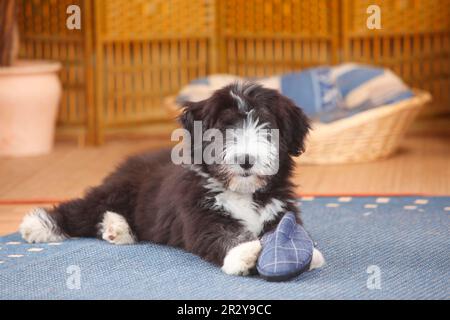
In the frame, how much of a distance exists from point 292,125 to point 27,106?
3.06 meters

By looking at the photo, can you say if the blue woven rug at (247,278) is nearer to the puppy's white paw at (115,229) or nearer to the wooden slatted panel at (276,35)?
the puppy's white paw at (115,229)

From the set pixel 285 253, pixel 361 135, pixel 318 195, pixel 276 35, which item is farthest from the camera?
pixel 276 35

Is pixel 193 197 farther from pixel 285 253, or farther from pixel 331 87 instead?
pixel 331 87

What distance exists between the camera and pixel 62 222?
3.55 metres

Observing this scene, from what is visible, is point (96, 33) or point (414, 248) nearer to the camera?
point (414, 248)

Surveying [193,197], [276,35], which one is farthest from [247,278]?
[276,35]

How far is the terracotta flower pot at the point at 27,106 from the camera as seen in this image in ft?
18.8

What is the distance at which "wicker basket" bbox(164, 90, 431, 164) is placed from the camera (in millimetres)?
5285

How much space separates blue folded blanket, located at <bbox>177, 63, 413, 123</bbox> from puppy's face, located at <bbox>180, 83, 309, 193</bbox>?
8.29ft

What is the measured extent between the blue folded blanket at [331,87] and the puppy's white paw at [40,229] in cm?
223

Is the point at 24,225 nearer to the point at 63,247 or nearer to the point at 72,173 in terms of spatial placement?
the point at 63,247

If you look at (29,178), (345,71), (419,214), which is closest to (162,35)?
(345,71)

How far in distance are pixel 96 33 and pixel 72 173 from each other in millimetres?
1311

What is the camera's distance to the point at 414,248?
3.34 metres
